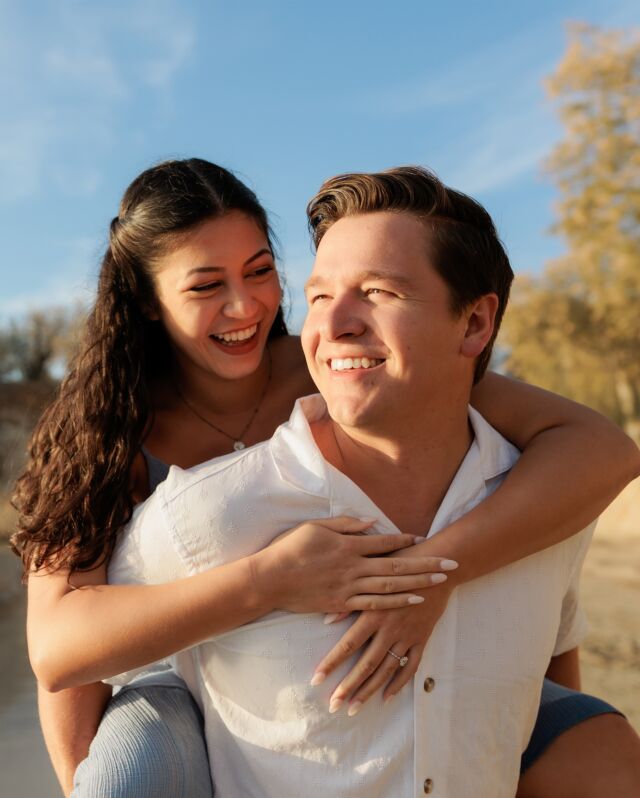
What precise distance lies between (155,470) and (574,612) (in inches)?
46.9

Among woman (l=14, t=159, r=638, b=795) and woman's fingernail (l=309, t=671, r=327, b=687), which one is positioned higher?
woman (l=14, t=159, r=638, b=795)

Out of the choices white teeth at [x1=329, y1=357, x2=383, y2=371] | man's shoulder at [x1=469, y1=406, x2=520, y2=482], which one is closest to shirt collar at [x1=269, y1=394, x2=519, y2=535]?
man's shoulder at [x1=469, y1=406, x2=520, y2=482]

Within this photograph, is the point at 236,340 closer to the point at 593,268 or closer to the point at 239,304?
the point at 239,304

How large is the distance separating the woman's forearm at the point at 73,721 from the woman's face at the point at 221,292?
0.97m

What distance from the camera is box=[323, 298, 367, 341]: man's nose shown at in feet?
5.89

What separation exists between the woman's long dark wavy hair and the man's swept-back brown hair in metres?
0.76

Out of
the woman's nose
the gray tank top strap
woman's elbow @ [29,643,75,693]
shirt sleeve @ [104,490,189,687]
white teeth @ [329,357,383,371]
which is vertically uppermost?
the woman's nose

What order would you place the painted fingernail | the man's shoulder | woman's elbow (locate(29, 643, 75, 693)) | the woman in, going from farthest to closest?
the man's shoulder, woman's elbow (locate(29, 643, 75, 693)), the woman, the painted fingernail

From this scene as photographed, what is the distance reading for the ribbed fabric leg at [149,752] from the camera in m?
1.71

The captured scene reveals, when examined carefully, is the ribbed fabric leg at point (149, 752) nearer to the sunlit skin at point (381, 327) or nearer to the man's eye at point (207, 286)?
the sunlit skin at point (381, 327)

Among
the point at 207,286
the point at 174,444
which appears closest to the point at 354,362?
the point at 207,286

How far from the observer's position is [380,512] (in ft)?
5.95

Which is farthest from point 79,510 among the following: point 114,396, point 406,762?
point 406,762

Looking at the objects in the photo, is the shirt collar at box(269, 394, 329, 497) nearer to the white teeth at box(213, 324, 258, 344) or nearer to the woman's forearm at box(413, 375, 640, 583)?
the woman's forearm at box(413, 375, 640, 583)
